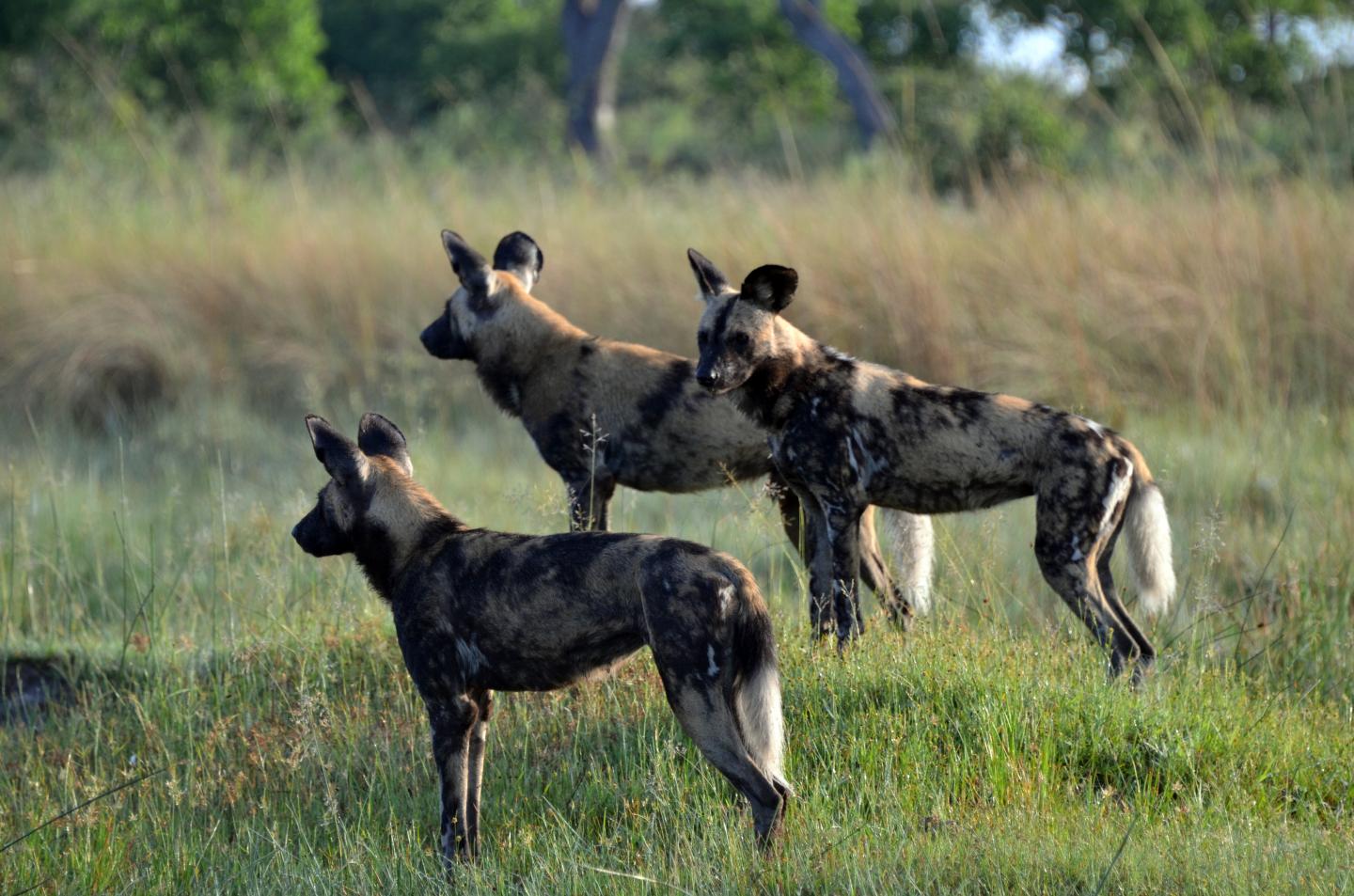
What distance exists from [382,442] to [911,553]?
6.16ft

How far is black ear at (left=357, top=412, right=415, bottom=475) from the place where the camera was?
4.30 m

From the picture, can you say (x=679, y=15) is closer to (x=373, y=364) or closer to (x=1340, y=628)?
(x=373, y=364)

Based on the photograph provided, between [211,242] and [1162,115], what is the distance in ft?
22.4

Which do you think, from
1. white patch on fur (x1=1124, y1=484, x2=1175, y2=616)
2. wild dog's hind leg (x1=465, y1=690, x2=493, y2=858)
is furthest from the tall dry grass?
wild dog's hind leg (x1=465, y1=690, x2=493, y2=858)

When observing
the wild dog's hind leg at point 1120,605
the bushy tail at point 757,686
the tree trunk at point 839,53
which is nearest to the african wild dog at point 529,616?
the bushy tail at point 757,686

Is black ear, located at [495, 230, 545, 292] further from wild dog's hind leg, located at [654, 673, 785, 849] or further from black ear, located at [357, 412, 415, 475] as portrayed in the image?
wild dog's hind leg, located at [654, 673, 785, 849]

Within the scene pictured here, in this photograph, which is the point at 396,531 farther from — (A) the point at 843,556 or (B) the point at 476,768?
(A) the point at 843,556

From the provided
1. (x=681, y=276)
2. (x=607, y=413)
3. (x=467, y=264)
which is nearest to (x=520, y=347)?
(x=467, y=264)

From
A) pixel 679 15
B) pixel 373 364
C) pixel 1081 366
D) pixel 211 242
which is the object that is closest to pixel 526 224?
pixel 373 364

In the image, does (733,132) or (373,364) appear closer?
(373,364)

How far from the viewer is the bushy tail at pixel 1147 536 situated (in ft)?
15.1

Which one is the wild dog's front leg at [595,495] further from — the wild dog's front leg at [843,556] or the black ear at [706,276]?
the wild dog's front leg at [843,556]

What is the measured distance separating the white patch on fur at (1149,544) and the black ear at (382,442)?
2.09 m

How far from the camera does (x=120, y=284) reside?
10695mm
